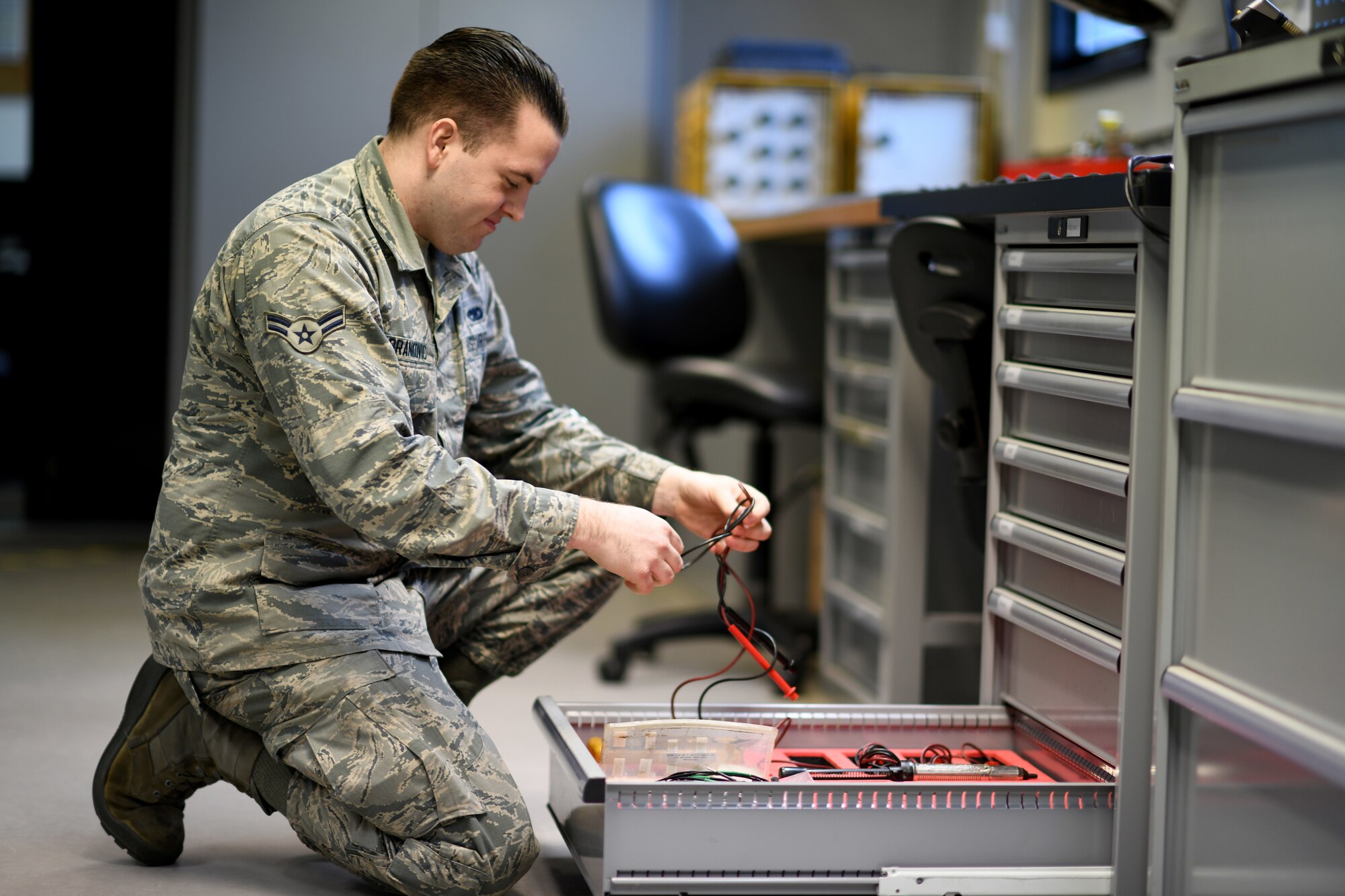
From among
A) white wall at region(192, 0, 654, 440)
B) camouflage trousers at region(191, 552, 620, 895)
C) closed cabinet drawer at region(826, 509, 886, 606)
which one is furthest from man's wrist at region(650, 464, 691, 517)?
white wall at region(192, 0, 654, 440)

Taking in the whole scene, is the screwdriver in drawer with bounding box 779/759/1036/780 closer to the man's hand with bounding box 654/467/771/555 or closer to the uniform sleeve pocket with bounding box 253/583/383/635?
the man's hand with bounding box 654/467/771/555

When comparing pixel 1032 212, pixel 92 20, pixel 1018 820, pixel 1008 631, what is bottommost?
pixel 1018 820

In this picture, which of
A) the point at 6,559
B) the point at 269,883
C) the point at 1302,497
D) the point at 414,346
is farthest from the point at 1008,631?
the point at 6,559

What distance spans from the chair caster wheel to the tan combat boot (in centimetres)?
109

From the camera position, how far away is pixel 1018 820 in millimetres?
1368

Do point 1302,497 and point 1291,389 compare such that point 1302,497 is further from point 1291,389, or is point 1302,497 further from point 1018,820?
point 1018,820

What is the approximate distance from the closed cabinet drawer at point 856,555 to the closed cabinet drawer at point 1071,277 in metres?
0.66

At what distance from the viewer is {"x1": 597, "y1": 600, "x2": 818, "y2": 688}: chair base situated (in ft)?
8.66

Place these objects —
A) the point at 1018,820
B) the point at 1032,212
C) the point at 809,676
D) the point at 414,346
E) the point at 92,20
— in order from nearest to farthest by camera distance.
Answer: the point at 1018,820, the point at 414,346, the point at 1032,212, the point at 809,676, the point at 92,20

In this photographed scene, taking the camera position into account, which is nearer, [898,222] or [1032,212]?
[1032,212]

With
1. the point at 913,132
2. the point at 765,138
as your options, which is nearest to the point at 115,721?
the point at 765,138

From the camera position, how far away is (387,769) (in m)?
1.41

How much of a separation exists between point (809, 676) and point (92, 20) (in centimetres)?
285

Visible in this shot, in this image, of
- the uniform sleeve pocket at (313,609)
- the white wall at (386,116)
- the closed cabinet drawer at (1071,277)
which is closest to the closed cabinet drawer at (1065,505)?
the closed cabinet drawer at (1071,277)
